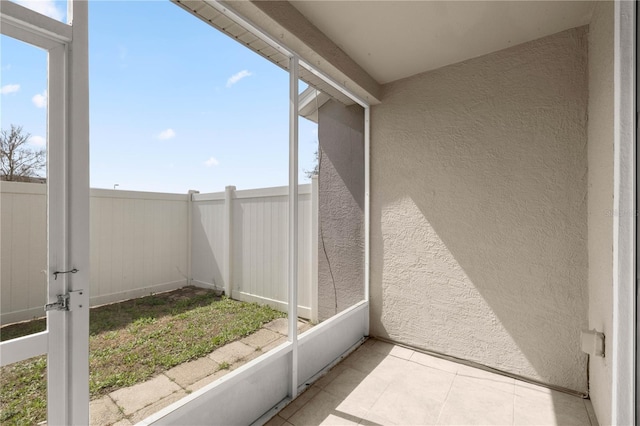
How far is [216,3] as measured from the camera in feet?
4.92

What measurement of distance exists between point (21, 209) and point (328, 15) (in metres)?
1.92

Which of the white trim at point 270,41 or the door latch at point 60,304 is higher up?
the white trim at point 270,41

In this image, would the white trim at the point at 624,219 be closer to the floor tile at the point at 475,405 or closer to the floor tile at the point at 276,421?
the floor tile at the point at 475,405

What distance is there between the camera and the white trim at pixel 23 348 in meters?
0.91

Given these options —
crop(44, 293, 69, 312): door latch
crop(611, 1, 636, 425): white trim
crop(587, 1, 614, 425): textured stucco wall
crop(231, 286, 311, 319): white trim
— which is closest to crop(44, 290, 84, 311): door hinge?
crop(44, 293, 69, 312): door latch

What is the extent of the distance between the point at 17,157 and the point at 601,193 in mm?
2704

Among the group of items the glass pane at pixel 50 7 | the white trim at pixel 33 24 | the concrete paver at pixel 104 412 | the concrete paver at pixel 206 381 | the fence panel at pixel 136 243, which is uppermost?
the glass pane at pixel 50 7

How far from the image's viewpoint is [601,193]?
5.14ft

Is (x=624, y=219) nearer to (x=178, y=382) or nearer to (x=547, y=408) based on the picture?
(x=547, y=408)

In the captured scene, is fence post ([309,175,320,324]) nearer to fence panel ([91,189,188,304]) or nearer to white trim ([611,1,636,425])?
fence panel ([91,189,188,304])

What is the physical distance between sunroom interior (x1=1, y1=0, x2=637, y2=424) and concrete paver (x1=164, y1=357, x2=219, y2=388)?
0.12 metres

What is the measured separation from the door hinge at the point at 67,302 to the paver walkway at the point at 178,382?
17.8 inches

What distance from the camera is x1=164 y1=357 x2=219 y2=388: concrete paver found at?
149 centimetres

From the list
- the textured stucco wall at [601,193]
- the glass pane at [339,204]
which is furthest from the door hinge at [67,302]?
the textured stucco wall at [601,193]
